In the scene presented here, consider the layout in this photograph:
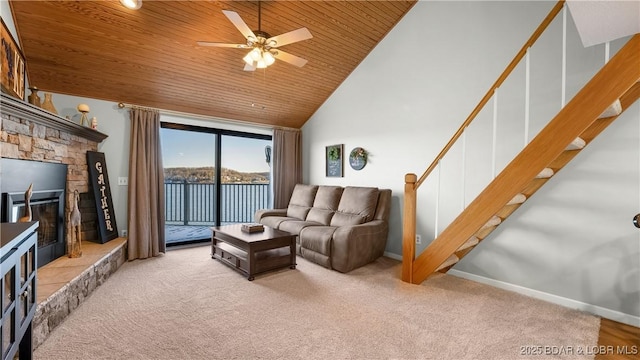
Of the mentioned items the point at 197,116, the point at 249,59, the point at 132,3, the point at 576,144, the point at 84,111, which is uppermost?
the point at 132,3

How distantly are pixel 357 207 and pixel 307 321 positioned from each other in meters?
1.95

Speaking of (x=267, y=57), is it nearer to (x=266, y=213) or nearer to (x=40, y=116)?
(x=40, y=116)

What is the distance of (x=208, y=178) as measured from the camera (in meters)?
4.95

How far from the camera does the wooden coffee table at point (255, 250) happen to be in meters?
3.04

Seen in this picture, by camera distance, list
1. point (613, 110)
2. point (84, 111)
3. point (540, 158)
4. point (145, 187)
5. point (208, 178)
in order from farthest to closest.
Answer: point (208, 178) → point (145, 187) → point (84, 111) → point (540, 158) → point (613, 110)

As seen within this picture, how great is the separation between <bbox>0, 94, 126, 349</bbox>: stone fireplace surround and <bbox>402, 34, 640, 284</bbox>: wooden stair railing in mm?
3117

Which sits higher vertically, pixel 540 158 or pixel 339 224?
pixel 540 158

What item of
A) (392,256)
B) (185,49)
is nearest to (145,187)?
(185,49)

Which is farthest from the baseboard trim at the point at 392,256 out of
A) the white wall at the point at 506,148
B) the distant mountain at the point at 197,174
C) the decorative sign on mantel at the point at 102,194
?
the decorative sign on mantel at the point at 102,194

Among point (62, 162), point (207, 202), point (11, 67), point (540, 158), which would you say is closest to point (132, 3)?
point (11, 67)

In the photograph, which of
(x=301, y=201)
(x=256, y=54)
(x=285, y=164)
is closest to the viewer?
(x=256, y=54)

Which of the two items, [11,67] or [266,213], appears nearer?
[11,67]

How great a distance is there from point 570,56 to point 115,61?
475 cm

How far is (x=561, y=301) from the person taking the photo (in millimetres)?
2500
